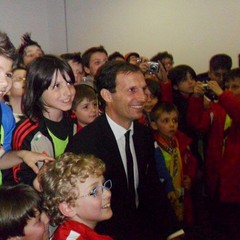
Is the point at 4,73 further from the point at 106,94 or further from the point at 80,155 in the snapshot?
the point at 106,94

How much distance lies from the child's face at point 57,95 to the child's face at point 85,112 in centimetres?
60

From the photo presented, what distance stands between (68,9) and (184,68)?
2935mm

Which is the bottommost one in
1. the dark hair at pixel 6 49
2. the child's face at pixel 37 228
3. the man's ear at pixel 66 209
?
the child's face at pixel 37 228

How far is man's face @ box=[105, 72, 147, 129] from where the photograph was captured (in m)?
1.90

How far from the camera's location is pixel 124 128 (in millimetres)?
1912

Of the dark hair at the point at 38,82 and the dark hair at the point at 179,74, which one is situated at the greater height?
the dark hair at the point at 38,82

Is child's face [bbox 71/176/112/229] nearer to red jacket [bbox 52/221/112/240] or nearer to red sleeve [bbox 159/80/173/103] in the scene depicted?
red jacket [bbox 52/221/112/240]

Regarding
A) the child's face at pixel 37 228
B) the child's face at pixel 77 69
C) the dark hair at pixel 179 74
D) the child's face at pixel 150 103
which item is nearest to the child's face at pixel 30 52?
the child's face at pixel 77 69

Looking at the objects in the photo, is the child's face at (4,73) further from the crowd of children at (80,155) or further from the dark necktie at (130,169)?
the dark necktie at (130,169)

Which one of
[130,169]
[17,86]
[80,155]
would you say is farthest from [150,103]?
[80,155]

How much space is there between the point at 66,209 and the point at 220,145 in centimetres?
196

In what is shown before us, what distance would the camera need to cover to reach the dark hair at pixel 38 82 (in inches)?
75.1

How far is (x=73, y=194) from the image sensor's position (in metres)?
1.52

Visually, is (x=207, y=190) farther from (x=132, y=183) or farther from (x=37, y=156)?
(x=37, y=156)
